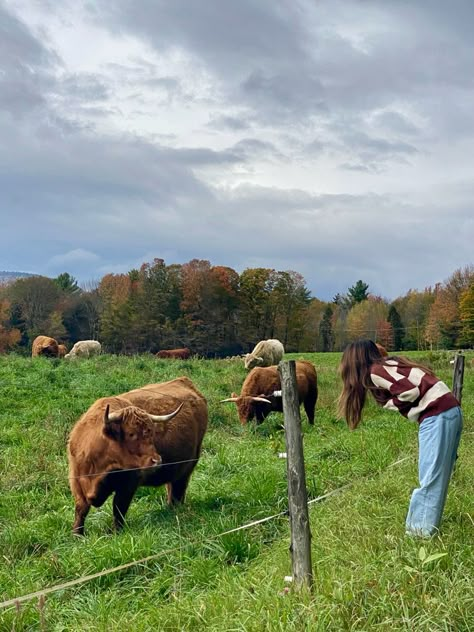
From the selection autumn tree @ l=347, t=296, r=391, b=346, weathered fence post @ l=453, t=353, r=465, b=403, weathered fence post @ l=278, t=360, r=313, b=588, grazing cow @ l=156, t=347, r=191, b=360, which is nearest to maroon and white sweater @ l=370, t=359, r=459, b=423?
weathered fence post @ l=278, t=360, r=313, b=588

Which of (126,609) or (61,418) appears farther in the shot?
(61,418)

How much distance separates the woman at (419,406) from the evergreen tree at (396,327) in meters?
66.5

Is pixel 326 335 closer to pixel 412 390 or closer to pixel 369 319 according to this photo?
pixel 369 319

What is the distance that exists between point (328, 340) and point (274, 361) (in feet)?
145

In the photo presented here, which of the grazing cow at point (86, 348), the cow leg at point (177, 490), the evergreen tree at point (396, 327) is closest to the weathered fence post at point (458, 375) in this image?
the cow leg at point (177, 490)

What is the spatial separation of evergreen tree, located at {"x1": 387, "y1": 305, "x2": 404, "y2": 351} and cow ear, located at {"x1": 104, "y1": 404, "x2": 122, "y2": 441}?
65.8m

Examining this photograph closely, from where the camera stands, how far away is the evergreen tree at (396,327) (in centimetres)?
7158

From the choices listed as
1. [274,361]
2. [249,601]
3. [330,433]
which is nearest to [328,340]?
[274,361]

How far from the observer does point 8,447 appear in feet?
Answer: 32.7

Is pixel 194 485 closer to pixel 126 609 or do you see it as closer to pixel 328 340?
pixel 126 609

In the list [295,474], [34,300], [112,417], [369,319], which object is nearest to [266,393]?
[112,417]

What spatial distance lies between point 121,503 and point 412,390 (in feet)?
10.9

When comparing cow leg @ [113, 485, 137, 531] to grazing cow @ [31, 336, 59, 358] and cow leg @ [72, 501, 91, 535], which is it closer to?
cow leg @ [72, 501, 91, 535]

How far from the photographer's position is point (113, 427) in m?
6.59
